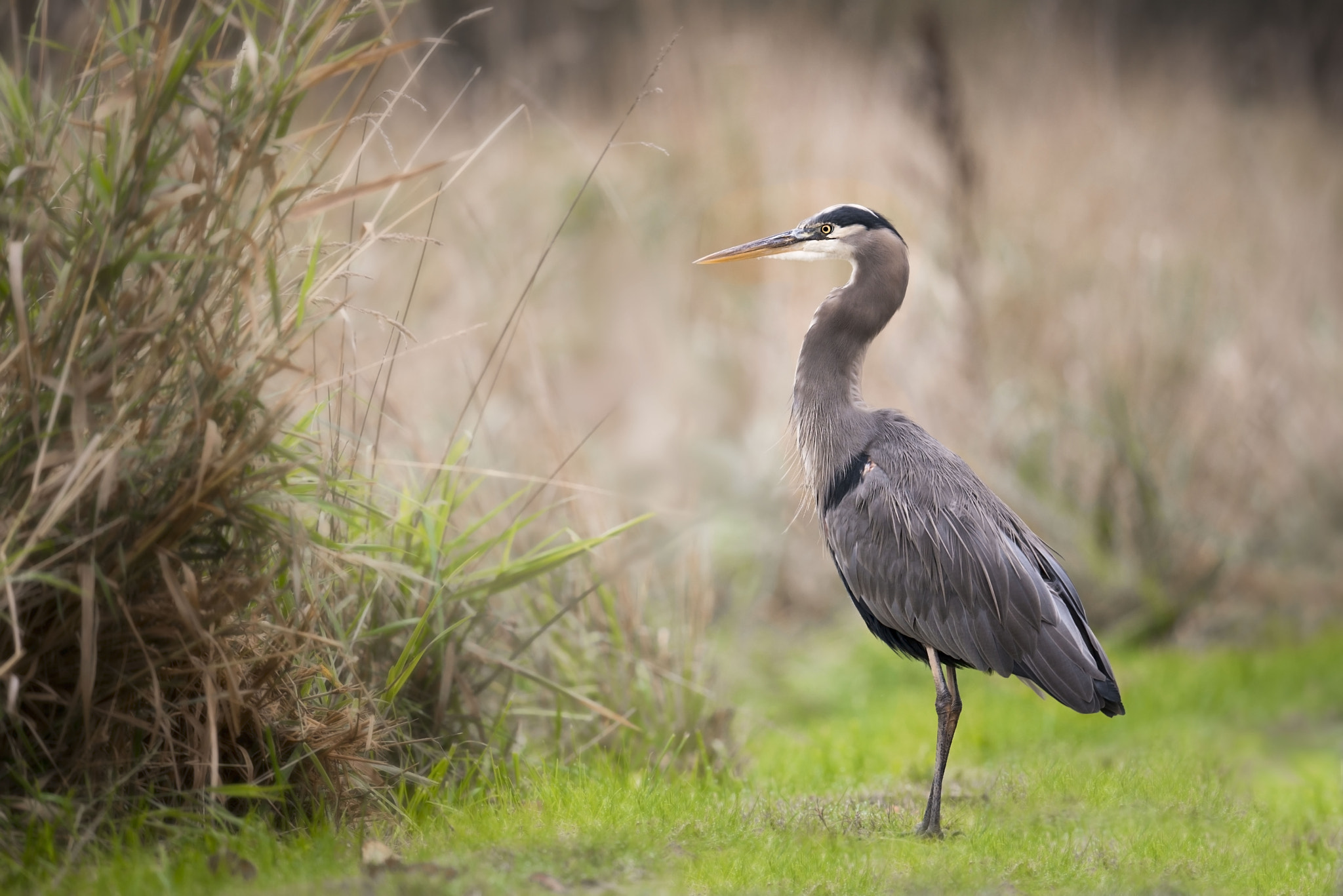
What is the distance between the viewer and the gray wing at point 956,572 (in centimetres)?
378

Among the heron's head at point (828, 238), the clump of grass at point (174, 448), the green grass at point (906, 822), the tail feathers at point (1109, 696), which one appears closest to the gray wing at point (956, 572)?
the tail feathers at point (1109, 696)

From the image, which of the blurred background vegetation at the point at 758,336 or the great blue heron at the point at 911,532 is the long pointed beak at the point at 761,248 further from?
the blurred background vegetation at the point at 758,336

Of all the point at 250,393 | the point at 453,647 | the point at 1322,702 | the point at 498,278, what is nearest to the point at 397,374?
the point at 498,278

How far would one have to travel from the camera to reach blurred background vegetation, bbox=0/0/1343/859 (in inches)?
159

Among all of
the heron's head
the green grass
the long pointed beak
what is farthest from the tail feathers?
the long pointed beak

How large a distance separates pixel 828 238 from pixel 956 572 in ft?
4.21

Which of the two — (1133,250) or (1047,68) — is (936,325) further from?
(1047,68)

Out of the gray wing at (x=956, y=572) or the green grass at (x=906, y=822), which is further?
the gray wing at (x=956, y=572)

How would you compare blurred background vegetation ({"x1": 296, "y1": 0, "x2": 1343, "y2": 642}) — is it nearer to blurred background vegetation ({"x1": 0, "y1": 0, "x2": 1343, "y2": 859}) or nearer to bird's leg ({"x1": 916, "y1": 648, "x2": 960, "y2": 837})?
blurred background vegetation ({"x1": 0, "y1": 0, "x2": 1343, "y2": 859})

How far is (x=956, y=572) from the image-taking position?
3.88 m

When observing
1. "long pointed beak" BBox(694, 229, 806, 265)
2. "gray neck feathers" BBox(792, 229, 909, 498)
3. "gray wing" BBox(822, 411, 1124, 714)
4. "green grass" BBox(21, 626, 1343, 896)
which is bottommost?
"green grass" BBox(21, 626, 1343, 896)

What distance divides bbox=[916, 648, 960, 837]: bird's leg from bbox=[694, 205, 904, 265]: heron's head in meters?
1.44

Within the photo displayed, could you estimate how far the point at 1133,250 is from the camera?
913 cm

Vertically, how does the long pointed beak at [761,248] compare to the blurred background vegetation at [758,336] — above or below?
above
